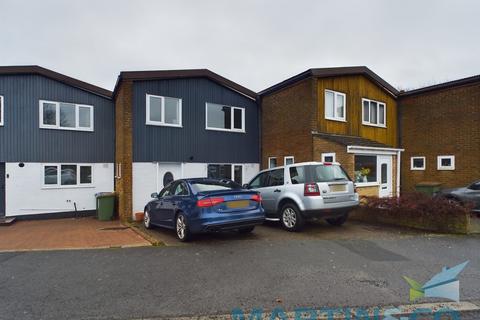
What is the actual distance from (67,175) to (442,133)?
52.7ft

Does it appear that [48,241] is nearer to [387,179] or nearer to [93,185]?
[93,185]

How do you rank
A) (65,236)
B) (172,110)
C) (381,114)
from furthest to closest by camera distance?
(381,114) < (172,110) < (65,236)

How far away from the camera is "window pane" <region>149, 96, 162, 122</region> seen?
12242mm

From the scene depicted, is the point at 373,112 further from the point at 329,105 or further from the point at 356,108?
the point at 329,105

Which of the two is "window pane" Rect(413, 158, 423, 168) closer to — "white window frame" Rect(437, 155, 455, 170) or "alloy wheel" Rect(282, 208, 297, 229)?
"white window frame" Rect(437, 155, 455, 170)

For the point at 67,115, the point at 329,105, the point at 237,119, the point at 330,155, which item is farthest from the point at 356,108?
the point at 67,115

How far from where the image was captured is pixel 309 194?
8125 millimetres

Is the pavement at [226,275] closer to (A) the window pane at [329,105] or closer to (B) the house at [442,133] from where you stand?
(A) the window pane at [329,105]

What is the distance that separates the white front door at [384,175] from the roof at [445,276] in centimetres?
Answer: 703

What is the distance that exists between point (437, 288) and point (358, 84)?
38.0 feet

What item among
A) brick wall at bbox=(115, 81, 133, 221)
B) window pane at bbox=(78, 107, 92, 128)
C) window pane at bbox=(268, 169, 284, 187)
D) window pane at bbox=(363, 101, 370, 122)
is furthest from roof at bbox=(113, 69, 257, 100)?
window pane at bbox=(268, 169, 284, 187)

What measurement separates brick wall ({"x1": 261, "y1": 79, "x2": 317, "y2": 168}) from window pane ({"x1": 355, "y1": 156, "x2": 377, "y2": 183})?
1.75m

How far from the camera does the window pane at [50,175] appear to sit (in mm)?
12529

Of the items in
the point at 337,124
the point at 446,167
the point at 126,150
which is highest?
the point at 337,124
